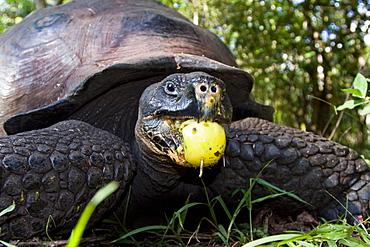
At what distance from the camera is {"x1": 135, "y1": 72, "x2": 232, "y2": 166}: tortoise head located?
1.70 m

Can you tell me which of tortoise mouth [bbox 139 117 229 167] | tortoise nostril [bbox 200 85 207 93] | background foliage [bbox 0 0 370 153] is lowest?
background foliage [bbox 0 0 370 153]

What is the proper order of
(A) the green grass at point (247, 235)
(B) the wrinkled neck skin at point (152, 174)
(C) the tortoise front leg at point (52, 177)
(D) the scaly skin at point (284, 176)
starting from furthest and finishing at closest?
(D) the scaly skin at point (284, 176) < (B) the wrinkled neck skin at point (152, 174) < (C) the tortoise front leg at point (52, 177) < (A) the green grass at point (247, 235)

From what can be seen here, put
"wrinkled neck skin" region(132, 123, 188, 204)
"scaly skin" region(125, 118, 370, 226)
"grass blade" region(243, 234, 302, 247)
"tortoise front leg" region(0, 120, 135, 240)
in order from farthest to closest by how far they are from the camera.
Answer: "scaly skin" region(125, 118, 370, 226) → "wrinkled neck skin" region(132, 123, 188, 204) → "tortoise front leg" region(0, 120, 135, 240) → "grass blade" region(243, 234, 302, 247)

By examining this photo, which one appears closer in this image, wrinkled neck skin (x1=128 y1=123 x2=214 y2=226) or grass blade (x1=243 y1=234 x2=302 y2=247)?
grass blade (x1=243 y1=234 x2=302 y2=247)

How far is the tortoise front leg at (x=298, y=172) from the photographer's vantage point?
7.69 feet

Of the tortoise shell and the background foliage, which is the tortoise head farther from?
the background foliage

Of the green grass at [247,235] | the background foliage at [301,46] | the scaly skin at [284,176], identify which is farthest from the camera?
the background foliage at [301,46]

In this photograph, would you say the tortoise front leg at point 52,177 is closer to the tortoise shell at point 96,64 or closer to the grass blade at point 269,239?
the tortoise shell at point 96,64

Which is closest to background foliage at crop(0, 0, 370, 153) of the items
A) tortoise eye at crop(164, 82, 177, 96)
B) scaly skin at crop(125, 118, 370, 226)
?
scaly skin at crop(125, 118, 370, 226)

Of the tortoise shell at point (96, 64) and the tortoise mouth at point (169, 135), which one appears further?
the tortoise shell at point (96, 64)

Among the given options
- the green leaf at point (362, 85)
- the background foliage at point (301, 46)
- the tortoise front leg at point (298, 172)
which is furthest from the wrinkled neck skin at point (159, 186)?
the background foliage at point (301, 46)

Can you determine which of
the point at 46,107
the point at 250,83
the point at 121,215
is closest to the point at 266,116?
the point at 250,83

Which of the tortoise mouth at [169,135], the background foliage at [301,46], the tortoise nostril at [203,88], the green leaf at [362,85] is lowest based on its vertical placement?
the background foliage at [301,46]

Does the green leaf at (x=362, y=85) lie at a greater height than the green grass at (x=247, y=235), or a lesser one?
greater
